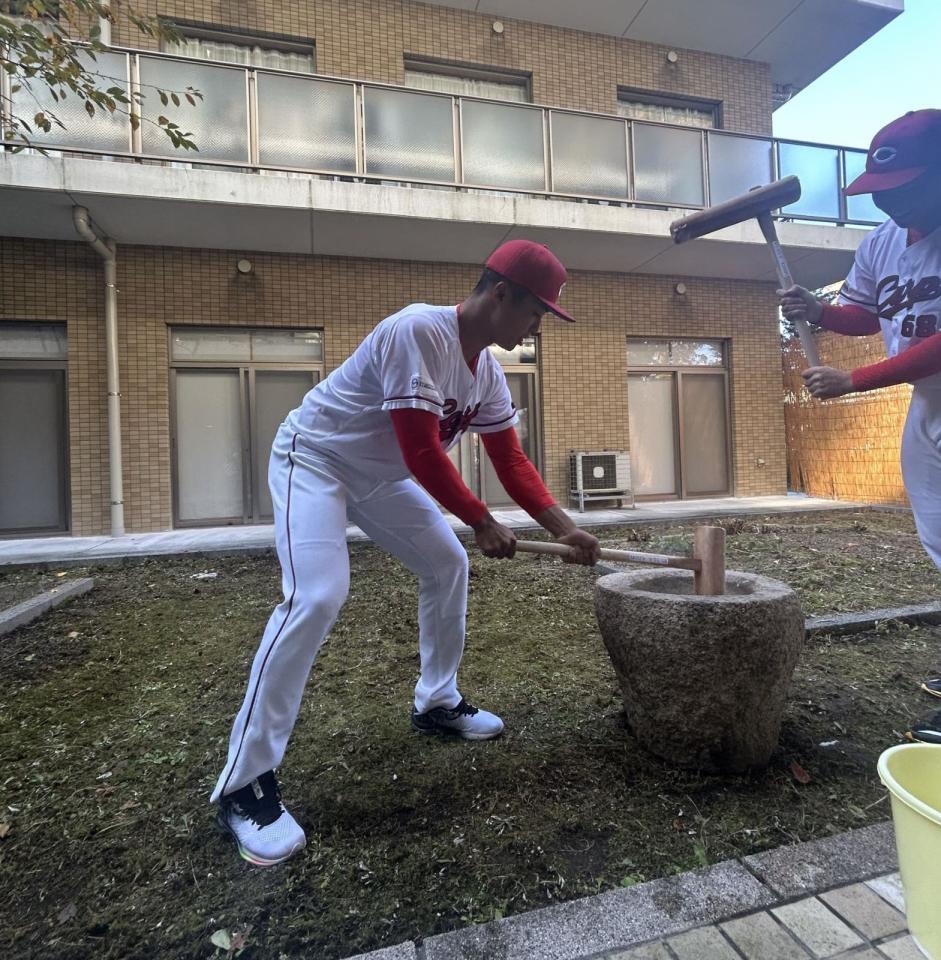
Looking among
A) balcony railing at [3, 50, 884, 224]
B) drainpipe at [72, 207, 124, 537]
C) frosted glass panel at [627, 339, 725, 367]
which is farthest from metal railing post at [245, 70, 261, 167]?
frosted glass panel at [627, 339, 725, 367]

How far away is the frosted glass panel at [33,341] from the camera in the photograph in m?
8.16

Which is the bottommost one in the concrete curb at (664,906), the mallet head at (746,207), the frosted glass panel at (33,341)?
the concrete curb at (664,906)

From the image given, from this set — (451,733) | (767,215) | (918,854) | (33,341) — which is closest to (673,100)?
(767,215)

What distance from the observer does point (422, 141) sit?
8734 millimetres

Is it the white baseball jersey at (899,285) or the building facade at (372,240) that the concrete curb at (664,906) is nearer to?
the white baseball jersey at (899,285)

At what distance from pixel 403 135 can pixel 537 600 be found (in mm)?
7155

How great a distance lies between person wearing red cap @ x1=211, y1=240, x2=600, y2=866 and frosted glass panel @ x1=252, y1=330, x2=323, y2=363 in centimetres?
728

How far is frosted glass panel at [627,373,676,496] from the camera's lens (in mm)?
10773

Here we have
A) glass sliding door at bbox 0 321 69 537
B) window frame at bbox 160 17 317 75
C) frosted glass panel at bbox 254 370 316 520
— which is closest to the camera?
glass sliding door at bbox 0 321 69 537

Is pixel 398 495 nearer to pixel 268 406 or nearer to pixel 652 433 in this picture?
pixel 268 406

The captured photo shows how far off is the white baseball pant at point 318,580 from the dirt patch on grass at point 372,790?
0.29m

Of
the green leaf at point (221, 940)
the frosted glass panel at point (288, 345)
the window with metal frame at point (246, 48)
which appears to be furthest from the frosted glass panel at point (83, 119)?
the green leaf at point (221, 940)

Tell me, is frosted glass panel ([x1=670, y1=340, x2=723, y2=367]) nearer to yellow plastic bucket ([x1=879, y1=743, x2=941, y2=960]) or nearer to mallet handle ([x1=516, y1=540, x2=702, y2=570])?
mallet handle ([x1=516, y1=540, x2=702, y2=570])

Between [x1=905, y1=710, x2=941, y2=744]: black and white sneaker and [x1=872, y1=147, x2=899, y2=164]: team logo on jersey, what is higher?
A: [x1=872, y1=147, x2=899, y2=164]: team logo on jersey
